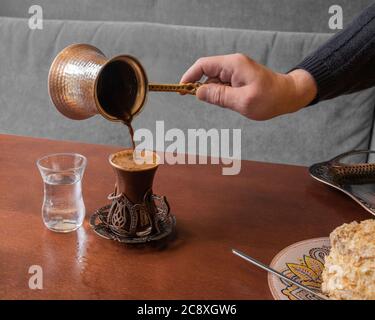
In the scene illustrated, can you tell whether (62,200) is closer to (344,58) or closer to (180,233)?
(180,233)

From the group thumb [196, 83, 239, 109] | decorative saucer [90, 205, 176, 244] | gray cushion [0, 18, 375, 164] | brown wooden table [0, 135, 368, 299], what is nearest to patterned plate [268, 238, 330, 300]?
brown wooden table [0, 135, 368, 299]

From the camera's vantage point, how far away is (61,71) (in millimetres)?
879

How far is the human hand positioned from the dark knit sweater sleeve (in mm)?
62

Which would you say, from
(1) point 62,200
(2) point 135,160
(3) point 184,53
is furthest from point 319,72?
(3) point 184,53

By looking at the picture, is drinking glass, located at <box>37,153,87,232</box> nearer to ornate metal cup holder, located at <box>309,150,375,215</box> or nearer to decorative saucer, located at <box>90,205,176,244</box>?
decorative saucer, located at <box>90,205,176,244</box>

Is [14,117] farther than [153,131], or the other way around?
[14,117]

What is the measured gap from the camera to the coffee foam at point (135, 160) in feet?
2.74

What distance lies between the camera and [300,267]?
760 millimetres

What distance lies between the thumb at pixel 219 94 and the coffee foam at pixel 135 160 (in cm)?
17

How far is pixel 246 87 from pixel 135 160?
10.2 inches

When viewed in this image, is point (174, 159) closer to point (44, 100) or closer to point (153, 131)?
point (153, 131)

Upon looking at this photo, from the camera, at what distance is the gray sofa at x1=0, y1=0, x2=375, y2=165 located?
5.59 ft

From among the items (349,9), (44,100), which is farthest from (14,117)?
(349,9)
